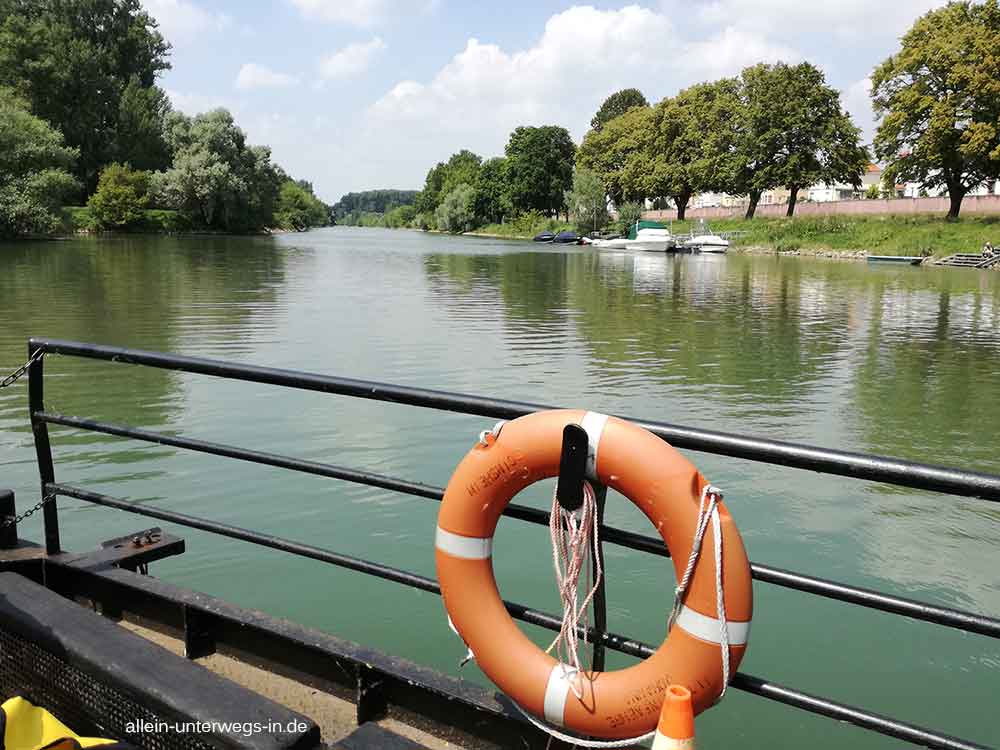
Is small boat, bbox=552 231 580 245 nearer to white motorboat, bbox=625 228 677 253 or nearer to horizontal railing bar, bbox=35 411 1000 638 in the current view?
white motorboat, bbox=625 228 677 253

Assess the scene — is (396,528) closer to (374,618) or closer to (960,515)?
(374,618)

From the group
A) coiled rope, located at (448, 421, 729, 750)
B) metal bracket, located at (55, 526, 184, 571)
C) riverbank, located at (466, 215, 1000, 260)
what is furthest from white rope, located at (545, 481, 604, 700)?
riverbank, located at (466, 215, 1000, 260)

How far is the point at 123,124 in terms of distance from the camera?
53531 millimetres

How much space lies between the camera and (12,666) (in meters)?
2.23

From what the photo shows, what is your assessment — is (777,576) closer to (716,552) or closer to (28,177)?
(716,552)

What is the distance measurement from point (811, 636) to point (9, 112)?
42137 mm

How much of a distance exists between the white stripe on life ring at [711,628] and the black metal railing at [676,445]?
4.9 inches

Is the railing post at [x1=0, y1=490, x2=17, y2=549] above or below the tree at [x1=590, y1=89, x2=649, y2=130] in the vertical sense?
below

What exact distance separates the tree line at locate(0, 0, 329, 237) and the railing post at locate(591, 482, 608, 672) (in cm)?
4772

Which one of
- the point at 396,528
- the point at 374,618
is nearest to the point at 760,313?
the point at 396,528

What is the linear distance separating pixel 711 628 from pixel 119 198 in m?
54.0

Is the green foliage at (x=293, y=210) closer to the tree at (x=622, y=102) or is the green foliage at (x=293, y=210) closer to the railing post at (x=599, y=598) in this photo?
the tree at (x=622, y=102)

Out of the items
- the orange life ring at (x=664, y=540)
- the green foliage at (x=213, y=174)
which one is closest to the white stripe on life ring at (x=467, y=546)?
the orange life ring at (x=664, y=540)

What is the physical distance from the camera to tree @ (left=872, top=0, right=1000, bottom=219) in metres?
36.4
